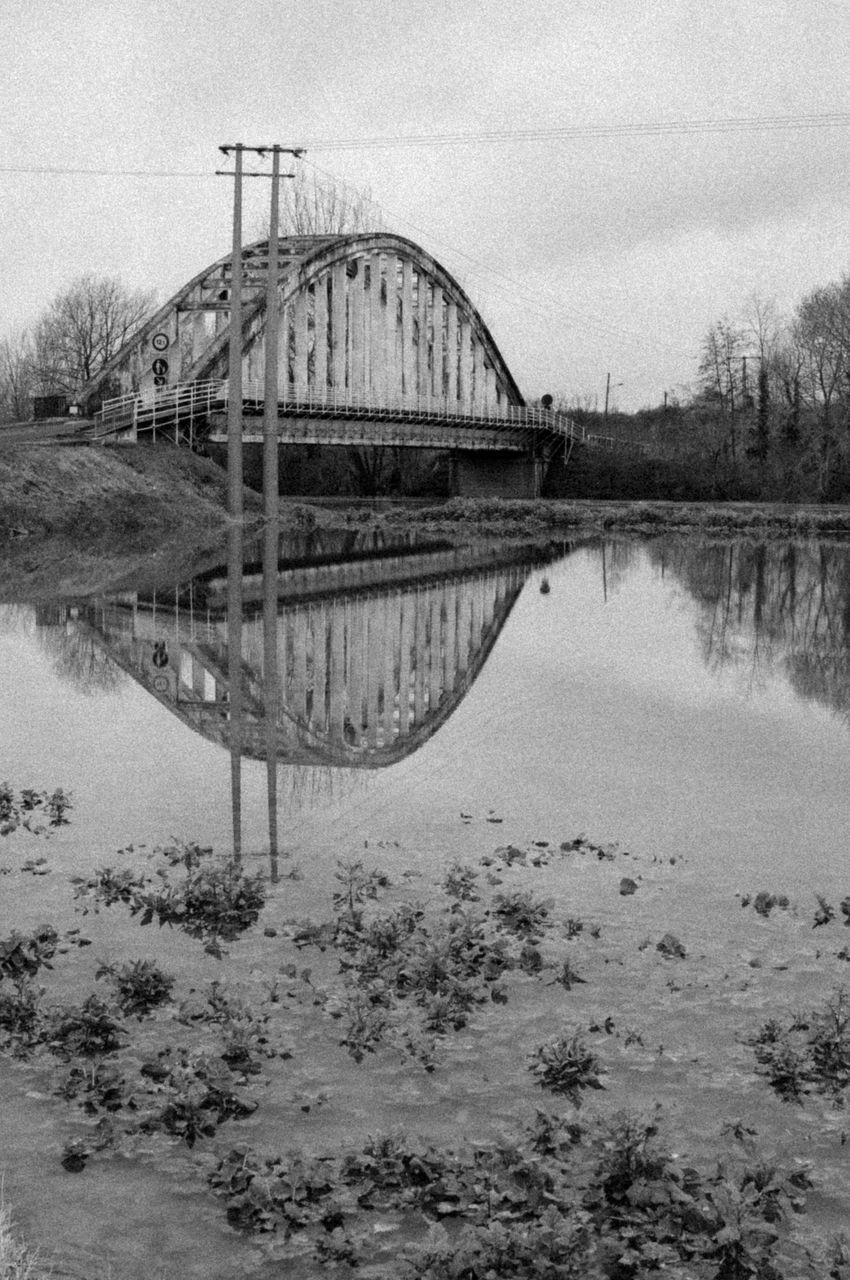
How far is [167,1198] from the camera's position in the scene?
5.62m

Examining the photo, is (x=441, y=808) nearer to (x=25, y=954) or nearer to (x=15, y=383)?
(x=25, y=954)

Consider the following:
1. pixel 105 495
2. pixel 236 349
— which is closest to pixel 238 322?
pixel 236 349

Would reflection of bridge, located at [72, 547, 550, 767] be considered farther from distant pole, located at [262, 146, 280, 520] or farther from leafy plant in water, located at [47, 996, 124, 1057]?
distant pole, located at [262, 146, 280, 520]

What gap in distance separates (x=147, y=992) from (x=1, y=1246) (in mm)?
2687

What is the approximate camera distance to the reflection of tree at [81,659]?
1762 centimetres

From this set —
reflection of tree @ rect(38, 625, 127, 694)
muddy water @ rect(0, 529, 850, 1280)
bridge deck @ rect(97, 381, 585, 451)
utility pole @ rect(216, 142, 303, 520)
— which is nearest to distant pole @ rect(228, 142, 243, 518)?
utility pole @ rect(216, 142, 303, 520)

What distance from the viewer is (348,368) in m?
72.9

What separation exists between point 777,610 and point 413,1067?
2260 centimetres

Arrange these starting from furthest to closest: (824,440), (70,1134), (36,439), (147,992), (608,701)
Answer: (824,440)
(36,439)
(608,701)
(147,992)
(70,1134)

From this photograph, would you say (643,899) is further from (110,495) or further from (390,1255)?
(110,495)

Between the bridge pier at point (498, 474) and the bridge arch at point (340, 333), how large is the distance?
3.32 metres

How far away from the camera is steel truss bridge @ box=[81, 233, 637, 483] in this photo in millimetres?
55750

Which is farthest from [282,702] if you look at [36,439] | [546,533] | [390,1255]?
[546,533]

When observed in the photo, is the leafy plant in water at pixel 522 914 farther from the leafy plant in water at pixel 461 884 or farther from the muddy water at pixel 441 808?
the muddy water at pixel 441 808
